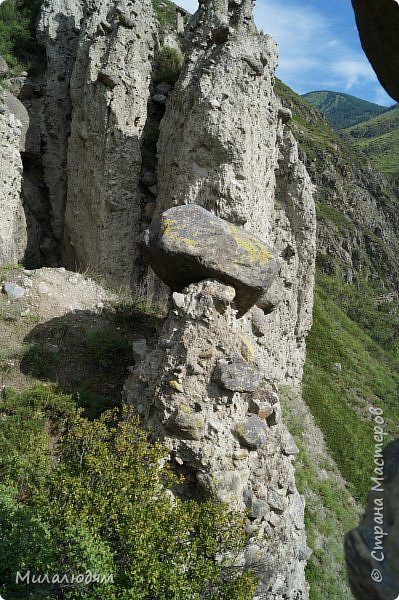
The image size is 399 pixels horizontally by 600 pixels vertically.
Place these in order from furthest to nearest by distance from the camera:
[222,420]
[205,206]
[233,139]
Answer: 1. [233,139]
2. [205,206]
3. [222,420]

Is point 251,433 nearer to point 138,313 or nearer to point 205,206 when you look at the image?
point 138,313

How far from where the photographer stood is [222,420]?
30.6ft

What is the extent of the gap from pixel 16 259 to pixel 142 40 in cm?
967

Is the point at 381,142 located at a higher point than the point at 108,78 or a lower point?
higher

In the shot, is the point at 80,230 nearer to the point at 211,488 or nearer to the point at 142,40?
the point at 142,40

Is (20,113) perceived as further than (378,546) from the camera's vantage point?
Yes

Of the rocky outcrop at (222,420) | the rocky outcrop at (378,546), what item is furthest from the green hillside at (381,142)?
the rocky outcrop at (378,546)

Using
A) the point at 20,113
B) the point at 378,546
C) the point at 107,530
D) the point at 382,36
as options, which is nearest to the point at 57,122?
the point at 20,113

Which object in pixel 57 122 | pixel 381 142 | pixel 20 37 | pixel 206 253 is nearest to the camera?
pixel 206 253

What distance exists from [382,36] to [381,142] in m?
151

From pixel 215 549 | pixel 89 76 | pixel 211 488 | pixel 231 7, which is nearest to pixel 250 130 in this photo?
pixel 231 7

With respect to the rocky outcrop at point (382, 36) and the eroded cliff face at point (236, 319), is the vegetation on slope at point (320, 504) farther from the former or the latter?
the rocky outcrop at point (382, 36)

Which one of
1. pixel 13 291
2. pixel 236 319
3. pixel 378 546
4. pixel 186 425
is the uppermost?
pixel 378 546

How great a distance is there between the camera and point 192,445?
8922 millimetres
